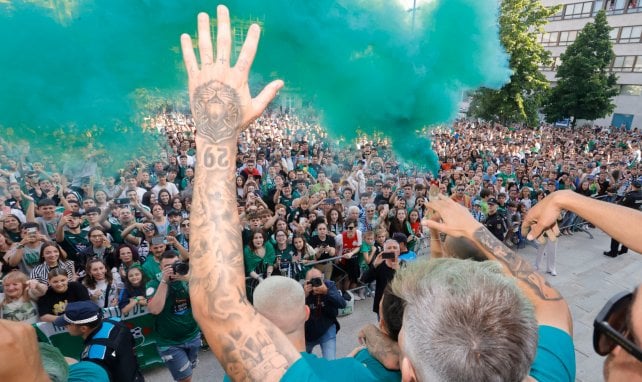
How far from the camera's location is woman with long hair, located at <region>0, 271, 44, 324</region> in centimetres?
347

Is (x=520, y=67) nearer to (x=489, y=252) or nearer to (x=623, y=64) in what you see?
(x=623, y=64)

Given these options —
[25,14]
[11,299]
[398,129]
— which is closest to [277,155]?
[398,129]

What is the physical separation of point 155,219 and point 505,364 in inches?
229

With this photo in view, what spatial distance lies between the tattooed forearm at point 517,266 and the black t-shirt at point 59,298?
151 inches

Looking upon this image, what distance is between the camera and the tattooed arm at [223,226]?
94cm

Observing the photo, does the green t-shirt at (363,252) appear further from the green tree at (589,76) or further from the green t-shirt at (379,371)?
the green tree at (589,76)

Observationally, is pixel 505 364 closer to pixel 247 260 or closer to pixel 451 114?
pixel 247 260

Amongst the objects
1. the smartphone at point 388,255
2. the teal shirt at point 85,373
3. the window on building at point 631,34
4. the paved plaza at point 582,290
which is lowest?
the paved plaza at point 582,290

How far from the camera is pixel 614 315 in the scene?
3.47 ft

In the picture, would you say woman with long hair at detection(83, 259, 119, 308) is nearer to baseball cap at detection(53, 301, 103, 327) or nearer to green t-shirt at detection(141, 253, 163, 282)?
green t-shirt at detection(141, 253, 163, 282)

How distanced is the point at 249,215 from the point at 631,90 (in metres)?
38.7

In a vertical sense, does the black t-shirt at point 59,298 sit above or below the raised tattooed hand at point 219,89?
below

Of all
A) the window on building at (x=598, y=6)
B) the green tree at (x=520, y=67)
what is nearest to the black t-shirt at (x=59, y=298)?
the green tree at (x=520, y=67)

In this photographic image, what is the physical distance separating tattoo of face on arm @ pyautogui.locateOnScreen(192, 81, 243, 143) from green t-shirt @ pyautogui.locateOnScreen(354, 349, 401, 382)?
1034 millimetres
